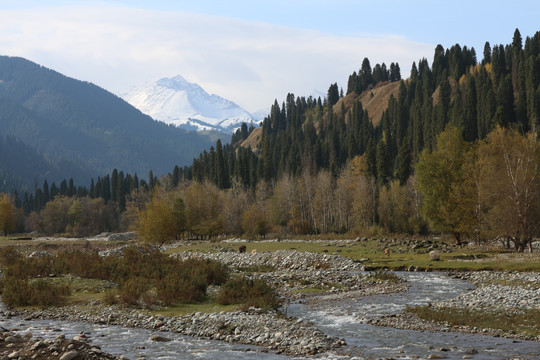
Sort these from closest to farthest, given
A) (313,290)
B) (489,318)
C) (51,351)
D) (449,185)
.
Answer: (51,351) < (489,318) < (313,290) < (449,185)

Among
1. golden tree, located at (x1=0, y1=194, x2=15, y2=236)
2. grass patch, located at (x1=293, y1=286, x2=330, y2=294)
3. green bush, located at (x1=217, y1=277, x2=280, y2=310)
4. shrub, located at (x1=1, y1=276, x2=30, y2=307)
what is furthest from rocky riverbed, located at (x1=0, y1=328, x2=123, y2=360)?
golden tree, located at (x1=0, y1=194, x2=15, y2=236)

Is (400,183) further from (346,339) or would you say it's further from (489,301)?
(346,339)

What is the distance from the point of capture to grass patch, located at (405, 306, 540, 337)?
69.9ft

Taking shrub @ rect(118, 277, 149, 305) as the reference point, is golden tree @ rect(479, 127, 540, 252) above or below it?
above

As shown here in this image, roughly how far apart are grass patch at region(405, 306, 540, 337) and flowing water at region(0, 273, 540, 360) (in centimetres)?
151

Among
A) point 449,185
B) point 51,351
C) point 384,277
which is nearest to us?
point 51,351

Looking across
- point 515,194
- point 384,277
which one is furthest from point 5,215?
point 515,194

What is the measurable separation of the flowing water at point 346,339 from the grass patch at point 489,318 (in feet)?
4.96

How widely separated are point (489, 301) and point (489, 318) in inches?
163

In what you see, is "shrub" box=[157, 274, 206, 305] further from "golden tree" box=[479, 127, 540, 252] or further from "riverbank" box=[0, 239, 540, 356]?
"golden tree" box=[479, 127, 540, 252]

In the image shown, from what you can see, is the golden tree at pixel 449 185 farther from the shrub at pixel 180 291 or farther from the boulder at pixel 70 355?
the boulder at pixel 70 355

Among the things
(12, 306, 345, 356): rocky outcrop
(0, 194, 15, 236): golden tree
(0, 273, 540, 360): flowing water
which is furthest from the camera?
(0, 194, 15, 236): golden tree

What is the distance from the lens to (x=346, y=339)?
20.5 meters

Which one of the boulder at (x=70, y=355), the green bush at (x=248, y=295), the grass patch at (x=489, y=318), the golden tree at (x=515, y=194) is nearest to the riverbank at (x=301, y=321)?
the grass patch at (x=489, y=318)
